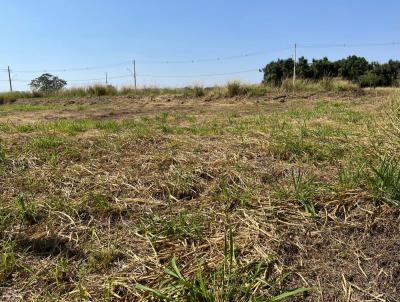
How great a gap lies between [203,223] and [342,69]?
3058cm

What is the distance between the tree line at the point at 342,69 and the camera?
27.1 m

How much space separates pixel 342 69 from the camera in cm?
3011

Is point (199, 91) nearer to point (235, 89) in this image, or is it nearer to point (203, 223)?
point (235, 89)

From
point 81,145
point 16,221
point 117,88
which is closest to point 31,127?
point 81,145

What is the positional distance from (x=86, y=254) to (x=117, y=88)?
18.1 metres

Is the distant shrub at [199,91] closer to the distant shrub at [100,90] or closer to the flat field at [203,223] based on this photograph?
the distant shrub at [100,90]

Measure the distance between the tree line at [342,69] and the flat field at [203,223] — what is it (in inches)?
955

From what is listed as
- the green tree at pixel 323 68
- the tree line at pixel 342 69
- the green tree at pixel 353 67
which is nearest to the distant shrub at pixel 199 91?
the tree line at pixel 342 69

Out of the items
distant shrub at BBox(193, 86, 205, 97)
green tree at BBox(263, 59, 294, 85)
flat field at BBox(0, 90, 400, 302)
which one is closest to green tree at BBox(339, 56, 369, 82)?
green tree at BBox(263, 59, 294, 85)

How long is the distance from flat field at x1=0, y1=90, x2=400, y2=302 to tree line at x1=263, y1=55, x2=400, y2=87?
24252mm

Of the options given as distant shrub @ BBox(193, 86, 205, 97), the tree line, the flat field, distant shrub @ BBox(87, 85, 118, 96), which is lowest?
the flat field

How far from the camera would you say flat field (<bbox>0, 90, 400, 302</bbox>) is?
1638 mm

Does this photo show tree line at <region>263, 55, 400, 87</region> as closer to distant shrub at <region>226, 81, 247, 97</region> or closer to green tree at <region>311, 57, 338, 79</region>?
green tree at <region>311, 57, 338, 79</region>

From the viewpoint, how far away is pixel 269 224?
205 centimetres
